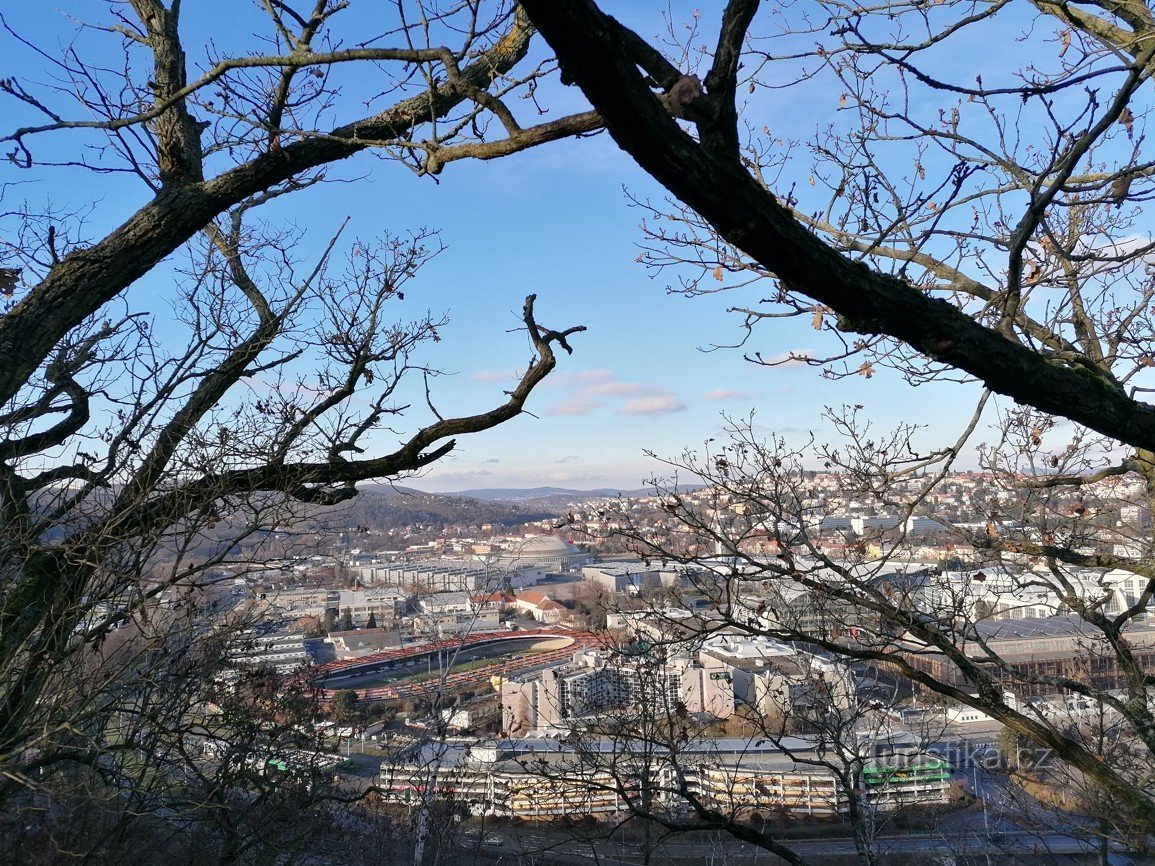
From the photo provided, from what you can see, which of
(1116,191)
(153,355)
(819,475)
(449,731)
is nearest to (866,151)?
(1116,191)

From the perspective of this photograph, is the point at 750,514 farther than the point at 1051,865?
No

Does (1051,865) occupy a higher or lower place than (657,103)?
lower

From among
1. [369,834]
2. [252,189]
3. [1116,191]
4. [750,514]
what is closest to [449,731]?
[369,834]

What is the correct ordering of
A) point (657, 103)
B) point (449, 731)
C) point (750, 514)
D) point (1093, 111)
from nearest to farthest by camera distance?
point (657, 103), point (1093, 111), point (750, 514), point (449, 731)

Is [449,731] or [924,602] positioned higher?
[924,602]

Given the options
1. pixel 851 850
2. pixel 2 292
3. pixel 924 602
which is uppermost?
pixel 2 292

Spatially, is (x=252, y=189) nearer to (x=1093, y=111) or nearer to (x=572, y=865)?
(x=1093, y=111)

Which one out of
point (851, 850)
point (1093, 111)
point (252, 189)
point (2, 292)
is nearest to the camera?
point (1093, 111)

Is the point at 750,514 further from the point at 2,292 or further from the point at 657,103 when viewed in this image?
the point at 2,292

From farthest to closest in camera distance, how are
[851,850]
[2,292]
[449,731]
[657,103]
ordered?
[851,850], [449,731], [2,292], [657,103]
